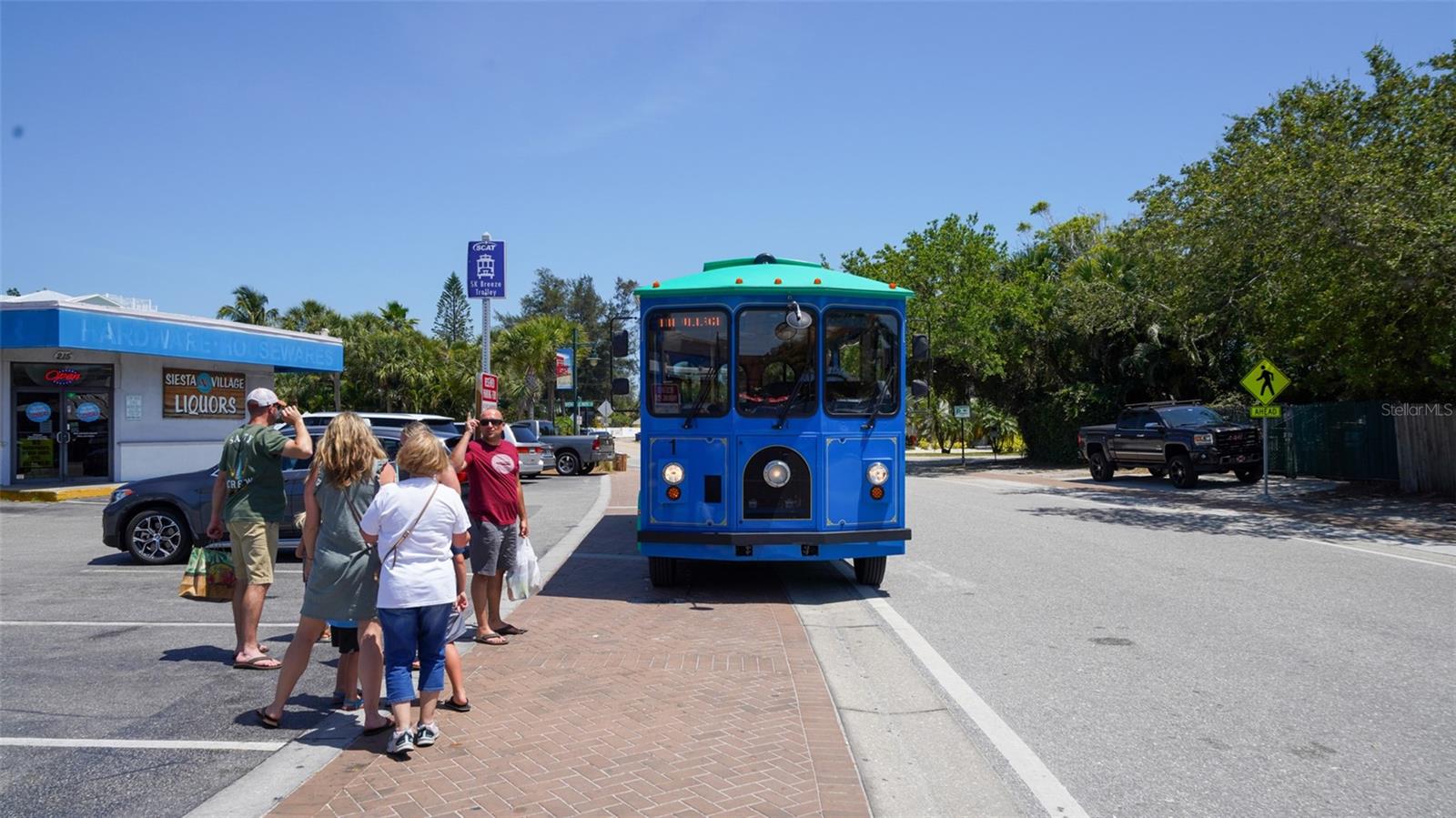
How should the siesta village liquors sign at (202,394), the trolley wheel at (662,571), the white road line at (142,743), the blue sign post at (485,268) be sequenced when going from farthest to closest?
1. the siesta village liquors sign at (202,394)
2. the blue sign post at (485,268)
3. the trolley wheel at (662,571)
4. the white road line at (142,743)

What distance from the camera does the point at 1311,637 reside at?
25.1ft

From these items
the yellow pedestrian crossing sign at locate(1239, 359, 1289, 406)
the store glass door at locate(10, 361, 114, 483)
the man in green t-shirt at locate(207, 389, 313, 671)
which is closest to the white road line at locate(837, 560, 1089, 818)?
the man in green t-shirt at locate(207, 389, 313, 671)

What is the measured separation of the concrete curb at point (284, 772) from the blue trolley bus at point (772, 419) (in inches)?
160

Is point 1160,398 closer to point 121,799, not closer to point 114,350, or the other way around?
point 114,350

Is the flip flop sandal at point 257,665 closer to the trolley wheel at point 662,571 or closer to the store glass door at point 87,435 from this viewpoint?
the trolley wheel at point 662,571

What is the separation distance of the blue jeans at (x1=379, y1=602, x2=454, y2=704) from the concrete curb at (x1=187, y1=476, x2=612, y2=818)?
1.52 ft

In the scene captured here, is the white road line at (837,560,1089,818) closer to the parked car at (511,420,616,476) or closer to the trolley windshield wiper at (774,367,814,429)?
the trolley windshield wiper at (774,367,814,429)

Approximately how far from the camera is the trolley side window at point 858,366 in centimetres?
938

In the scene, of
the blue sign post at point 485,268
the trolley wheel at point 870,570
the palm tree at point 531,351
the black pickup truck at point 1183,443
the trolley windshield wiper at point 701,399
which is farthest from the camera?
the palm tree at point 531,351

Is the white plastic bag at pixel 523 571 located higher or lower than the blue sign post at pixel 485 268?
lower

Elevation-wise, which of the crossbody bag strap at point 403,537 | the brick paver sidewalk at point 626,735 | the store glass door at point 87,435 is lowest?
the brick paver sidewalk at point 626,735

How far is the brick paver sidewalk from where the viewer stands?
4273 mm

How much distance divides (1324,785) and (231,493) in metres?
6.29

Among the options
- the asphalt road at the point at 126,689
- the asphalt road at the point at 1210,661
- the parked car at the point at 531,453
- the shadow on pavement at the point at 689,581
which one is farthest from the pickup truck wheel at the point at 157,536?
the parked car at the point at 531,453
